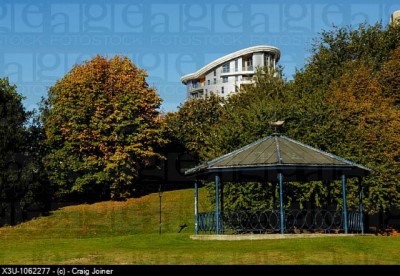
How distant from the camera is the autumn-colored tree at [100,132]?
56.1 m

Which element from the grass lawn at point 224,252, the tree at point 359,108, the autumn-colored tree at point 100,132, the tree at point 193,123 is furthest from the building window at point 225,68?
the grass lawn at point 224,252

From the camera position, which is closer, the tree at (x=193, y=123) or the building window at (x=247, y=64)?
the tree at (x=193, y=123)

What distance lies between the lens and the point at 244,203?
3528 centimetres

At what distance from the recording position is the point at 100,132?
57219 mm

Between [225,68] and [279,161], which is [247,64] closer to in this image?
[225,68]

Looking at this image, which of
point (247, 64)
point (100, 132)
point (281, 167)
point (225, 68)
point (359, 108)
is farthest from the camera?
point (225, 68)

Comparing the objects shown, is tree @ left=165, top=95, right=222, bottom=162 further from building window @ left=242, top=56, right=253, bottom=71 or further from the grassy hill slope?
building window @ left=242, top=56, right=253, bottom=71

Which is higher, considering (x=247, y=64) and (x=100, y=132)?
(x=247, y=64)

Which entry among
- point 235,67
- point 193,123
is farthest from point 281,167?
point 235,67

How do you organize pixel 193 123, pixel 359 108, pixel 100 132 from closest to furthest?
1. pixel 359 108
2. pixel 100 132
3. pixel 193 123

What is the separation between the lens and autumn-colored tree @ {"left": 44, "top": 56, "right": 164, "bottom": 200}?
5609cm

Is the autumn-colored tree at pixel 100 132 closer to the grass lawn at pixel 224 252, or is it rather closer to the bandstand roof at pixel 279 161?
the bandstand roof at pixel 279 161

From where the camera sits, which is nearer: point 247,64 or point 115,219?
point 115,219
